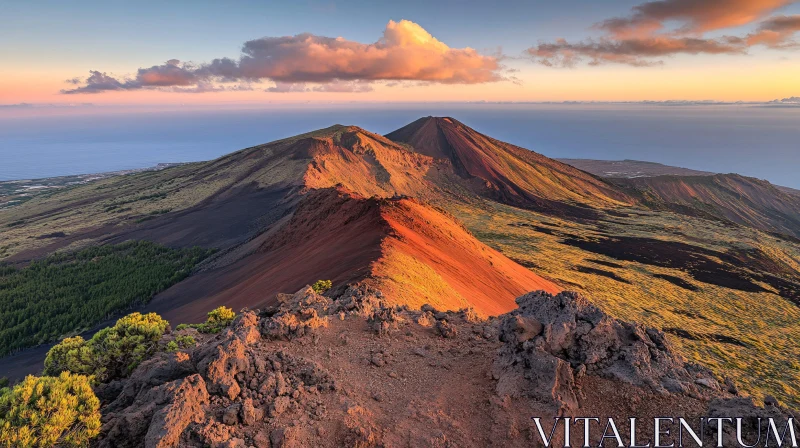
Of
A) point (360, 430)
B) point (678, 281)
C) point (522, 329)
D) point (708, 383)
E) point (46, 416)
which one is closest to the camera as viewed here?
point (46, 416)

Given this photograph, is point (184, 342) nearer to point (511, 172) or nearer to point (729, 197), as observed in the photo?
point (511, 172)

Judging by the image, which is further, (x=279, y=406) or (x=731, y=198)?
(x=731, y=198)

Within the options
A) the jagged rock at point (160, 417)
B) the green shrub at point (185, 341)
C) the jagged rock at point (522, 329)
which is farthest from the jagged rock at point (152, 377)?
the jagged rock at point (522, 329)

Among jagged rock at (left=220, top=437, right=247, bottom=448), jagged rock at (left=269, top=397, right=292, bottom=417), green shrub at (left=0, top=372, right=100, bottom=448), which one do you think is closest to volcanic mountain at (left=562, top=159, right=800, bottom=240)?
jagged rock at (left=269, top=397, right=292, bottom=417)

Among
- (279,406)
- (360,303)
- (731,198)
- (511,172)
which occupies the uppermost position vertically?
(279,406)

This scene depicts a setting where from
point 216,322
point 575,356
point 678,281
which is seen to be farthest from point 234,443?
point 678,281

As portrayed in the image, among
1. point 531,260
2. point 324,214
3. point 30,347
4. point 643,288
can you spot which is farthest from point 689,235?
point 30,347
